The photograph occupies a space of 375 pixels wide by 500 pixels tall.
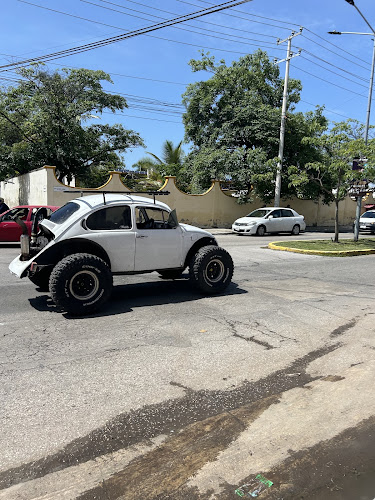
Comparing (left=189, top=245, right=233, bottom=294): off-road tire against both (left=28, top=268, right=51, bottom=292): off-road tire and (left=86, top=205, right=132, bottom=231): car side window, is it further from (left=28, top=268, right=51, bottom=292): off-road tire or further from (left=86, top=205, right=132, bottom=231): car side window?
(left=28, top=268, right=51, bottom=292): off-road tire

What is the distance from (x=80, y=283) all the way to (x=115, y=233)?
3.40 feet

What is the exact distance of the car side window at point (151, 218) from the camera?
22.7ft

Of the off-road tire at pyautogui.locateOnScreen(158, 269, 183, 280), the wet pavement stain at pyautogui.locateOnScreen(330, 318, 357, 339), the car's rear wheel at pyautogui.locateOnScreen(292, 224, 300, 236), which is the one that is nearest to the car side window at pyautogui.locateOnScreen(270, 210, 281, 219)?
the car's rear wheel at pyautogui.locateOnScreen(292, 224, 300, 236)

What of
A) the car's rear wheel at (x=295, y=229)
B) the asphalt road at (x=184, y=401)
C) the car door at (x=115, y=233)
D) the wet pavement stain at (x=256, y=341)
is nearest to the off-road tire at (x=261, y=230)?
the car's rear wheel at (x=295, y=229)

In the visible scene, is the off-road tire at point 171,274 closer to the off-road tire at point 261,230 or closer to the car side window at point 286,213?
the off-road tire at point 261,230

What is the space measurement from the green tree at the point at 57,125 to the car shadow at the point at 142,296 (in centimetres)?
1891

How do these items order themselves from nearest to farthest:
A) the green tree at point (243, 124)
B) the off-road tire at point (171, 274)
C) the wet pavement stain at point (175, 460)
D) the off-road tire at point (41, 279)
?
the wet pavement stain at point (175, 460)
the off-road tire at point (41, 279)
the off-road tire at point (171, 274)
the green tree at point (243, 124)

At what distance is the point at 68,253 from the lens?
20.7 feet

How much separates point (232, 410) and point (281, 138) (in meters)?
24.0

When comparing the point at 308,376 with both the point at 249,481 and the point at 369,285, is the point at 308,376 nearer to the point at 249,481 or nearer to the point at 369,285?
the point at 249,481

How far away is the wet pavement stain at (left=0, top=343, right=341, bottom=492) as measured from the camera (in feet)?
9.16

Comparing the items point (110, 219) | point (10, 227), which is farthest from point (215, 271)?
point (10, 227)

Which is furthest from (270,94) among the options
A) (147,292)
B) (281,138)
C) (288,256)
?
(147,292)

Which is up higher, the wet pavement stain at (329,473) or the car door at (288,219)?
the car door at (288,219)
